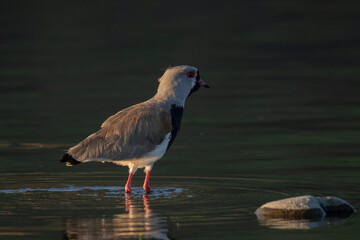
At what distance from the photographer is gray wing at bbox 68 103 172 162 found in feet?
44.5

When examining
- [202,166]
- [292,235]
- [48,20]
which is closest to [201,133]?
[202,166]

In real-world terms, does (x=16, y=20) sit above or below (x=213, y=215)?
above

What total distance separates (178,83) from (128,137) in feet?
3.98

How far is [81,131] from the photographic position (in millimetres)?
18875

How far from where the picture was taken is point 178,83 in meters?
14.5

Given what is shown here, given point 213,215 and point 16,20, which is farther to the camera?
point 16,20

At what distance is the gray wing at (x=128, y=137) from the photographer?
1356 cm

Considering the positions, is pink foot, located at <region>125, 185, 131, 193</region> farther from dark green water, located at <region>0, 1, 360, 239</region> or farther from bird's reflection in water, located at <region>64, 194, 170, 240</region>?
bird's reflection in water, located at <region>64, 194, 170, 240</region>

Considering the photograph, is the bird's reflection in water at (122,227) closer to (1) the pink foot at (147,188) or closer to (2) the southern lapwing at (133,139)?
(1) the pink foot at (147,188)

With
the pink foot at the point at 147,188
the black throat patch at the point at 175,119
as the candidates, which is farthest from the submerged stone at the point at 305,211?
the black throat patch at the point at 175,119

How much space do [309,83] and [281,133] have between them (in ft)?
22.3

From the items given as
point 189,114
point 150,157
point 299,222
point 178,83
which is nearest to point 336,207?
point 299,222

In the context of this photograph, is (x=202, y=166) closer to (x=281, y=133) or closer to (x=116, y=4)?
(x=281, y=133)

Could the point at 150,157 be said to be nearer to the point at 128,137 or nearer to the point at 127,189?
the point at 128,137
